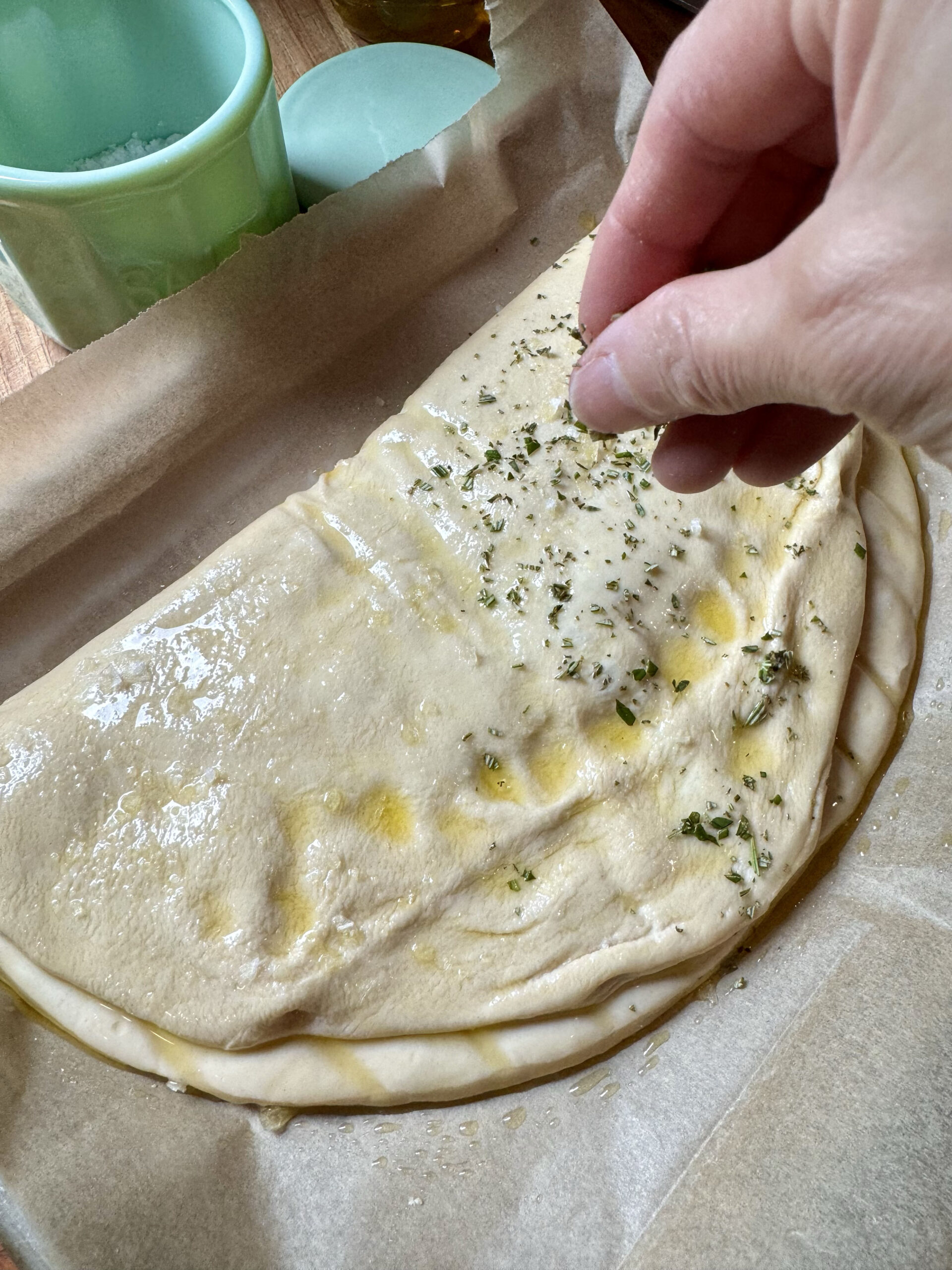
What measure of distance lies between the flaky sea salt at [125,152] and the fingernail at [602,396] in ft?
3.89

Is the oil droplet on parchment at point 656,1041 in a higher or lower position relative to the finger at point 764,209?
lower

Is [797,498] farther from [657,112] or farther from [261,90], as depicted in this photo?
[261,90]

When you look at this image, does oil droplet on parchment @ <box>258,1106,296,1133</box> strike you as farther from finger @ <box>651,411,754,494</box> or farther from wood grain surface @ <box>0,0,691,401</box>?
wood grain surface @ <box>0,0,691,401</box>

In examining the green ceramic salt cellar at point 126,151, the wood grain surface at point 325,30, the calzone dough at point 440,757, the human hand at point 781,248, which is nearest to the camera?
the human hand at point 781,248

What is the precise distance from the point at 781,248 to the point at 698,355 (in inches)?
5.8

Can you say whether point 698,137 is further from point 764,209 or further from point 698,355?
point 698,355

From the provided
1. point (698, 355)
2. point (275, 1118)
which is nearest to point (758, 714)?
point (698, 355)

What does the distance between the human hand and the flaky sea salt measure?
105 centimetres

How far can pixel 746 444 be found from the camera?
4.43ft

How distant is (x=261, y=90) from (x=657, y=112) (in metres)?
0.73

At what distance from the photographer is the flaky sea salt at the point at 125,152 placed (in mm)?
1800

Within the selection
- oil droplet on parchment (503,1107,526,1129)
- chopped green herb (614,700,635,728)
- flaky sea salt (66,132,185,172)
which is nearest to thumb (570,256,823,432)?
chopped green herb (614,700,635,728)

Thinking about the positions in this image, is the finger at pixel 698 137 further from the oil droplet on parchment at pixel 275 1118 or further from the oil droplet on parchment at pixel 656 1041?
the oil droplet on parchment at pixel 275 1118

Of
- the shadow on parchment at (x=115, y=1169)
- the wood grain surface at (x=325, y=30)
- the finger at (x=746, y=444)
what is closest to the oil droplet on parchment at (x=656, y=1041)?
the shadow on parchment at (x=115, y=1169)
